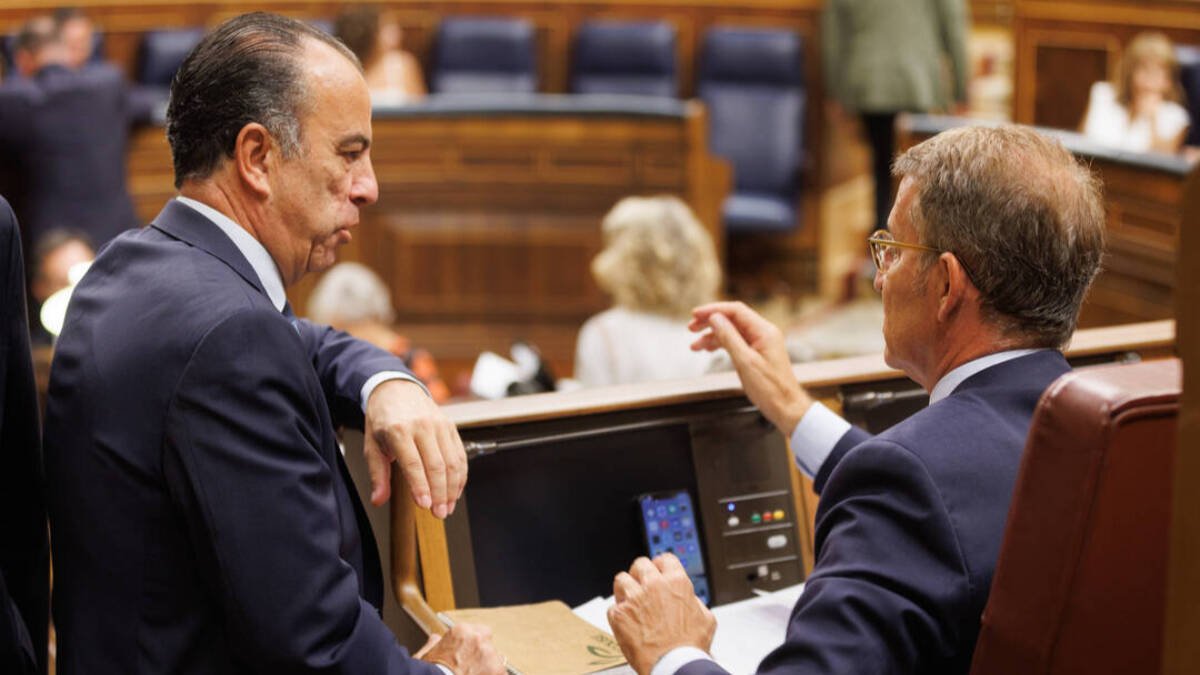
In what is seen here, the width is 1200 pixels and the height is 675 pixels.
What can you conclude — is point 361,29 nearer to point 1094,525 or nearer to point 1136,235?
point 1136,235

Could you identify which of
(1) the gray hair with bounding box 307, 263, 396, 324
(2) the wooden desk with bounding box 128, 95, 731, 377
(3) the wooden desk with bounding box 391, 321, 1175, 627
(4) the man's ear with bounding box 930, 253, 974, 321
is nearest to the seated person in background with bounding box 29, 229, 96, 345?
(1) the gray hair with bounding box 307, 263, 396, 324

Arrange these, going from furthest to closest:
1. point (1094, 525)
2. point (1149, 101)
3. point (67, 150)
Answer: point (1149, 101), point (67, 150), point (1094, 525)

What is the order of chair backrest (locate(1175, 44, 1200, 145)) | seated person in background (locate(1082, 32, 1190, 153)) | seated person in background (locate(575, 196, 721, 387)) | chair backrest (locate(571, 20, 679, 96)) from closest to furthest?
seated person in background (locate(575, 196, 721, 387))
seated person in background (locate(1082, 32, 1190, 153))
chair backrest (locate(1175, 44, 1200, 145))
chair backrest (locate(571, 20, 679, 96))

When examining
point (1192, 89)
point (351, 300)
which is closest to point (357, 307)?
point (351, 300)

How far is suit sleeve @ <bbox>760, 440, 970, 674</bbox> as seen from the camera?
140 centimetres

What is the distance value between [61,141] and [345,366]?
14.0 ft

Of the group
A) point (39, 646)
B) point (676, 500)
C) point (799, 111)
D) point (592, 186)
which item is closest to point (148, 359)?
point (39, 646)

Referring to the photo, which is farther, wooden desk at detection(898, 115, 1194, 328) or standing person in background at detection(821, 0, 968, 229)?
standing person in background at detection(821, 0, 968, 229)

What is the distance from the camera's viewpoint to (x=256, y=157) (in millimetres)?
1540

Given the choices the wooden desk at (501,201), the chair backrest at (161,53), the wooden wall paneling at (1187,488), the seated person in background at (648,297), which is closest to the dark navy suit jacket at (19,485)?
the wooden wall paneling at (1187,488)

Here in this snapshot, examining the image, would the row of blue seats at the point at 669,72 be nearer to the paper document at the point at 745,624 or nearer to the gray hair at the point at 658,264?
the gray hair at the point at 658,264

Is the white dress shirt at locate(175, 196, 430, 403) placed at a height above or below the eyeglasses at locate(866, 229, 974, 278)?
above

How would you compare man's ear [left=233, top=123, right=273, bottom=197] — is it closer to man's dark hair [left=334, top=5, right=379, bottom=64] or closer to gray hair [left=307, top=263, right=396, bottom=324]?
gray hair [left=307, top=263, right=396, bottom=324]

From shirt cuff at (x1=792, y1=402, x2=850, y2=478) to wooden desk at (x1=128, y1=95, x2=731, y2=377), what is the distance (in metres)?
4.10
